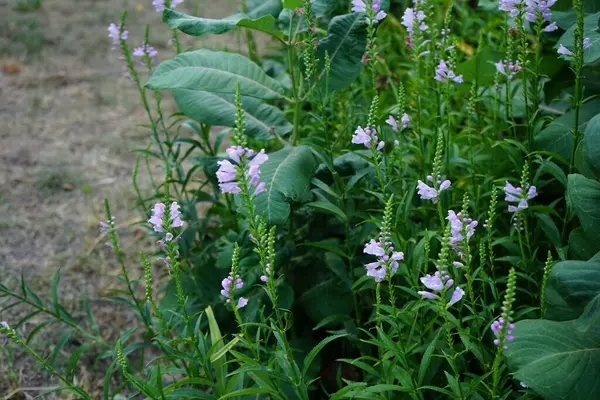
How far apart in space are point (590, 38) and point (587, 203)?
619 mm

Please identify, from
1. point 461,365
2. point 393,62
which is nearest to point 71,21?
point 393,62

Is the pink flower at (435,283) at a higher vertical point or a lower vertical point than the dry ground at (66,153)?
higher

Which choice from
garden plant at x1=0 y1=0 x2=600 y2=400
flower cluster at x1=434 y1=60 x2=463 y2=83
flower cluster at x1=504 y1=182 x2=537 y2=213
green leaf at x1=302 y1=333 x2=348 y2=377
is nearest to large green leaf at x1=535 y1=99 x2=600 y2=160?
garden plant at x1=0 y1=0 x2=600 y2=400

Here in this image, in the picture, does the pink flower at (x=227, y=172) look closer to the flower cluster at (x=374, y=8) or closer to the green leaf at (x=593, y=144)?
the flower cluster at (x=374, y=8)

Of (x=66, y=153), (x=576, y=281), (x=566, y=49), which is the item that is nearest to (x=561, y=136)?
(x=566, y=49)

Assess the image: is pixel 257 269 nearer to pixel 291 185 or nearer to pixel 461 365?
pixel 291 185

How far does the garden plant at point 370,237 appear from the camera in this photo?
1598 millimetres

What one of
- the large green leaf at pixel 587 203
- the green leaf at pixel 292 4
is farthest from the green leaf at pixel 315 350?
the green leaf at pixel 292 4

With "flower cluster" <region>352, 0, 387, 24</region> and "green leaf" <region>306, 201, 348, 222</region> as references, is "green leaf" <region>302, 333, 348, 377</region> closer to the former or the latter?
"green leaf" <region>306, 201, 348, 222</region>

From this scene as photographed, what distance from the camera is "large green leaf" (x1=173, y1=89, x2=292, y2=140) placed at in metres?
2.30

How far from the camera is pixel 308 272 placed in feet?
7.69

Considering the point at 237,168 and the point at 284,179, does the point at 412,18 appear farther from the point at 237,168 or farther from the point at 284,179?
the point at 237,168

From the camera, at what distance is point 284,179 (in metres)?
1.94

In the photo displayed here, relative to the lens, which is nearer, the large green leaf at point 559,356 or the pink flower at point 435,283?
the pink flower at point 435,283
